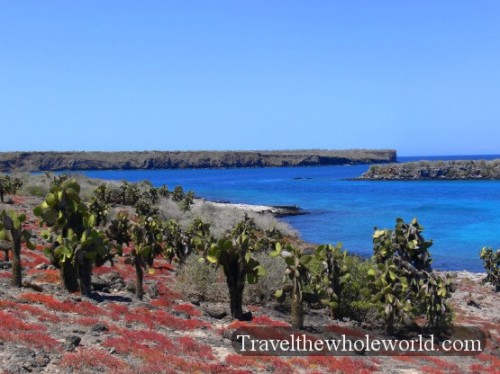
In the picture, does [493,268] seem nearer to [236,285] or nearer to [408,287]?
[408,287]

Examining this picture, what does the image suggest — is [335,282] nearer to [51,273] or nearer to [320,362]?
[320,362]

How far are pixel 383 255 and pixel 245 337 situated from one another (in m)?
8.73

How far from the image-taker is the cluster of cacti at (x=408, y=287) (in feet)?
63.0

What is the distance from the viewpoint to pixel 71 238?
1809 cm

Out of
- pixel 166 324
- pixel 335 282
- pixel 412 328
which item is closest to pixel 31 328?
pixel 166 324

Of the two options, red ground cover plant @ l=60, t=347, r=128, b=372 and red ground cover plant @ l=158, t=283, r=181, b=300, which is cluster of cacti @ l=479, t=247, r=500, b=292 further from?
red ground cover plant @ l=60, t=347, r=128, b=372

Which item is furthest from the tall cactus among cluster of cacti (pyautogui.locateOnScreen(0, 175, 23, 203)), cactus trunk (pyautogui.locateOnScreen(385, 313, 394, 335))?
cluster of cacti (pyautogui.locateOnScreen(0, 175, 23, 203))

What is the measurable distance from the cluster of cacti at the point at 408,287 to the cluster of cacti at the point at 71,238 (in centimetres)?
1035

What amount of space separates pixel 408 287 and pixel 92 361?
13641 millimetres

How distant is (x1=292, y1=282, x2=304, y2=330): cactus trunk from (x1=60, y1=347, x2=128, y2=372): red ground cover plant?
24.2ft

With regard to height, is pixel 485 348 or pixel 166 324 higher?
pixel 166 324

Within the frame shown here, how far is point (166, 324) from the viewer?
1606cm

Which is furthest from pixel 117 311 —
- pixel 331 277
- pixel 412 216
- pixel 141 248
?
pixel 412 216

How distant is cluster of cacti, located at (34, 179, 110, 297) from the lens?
17828mm
